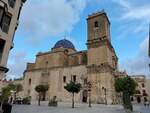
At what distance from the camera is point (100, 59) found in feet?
150

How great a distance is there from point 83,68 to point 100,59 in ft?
16.9

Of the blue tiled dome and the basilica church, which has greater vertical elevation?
the blue tiled dome

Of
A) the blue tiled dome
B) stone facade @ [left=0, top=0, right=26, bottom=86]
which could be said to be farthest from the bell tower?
stone facade @ [left=0, top=0, right=26, bottom=86]

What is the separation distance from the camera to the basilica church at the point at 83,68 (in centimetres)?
4347

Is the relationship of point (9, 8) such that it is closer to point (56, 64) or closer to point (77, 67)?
point (77, 67)

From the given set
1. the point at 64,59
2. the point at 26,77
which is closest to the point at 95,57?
the point at 64,59

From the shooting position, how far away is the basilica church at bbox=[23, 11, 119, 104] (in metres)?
43.5

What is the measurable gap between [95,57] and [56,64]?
39.5 feet

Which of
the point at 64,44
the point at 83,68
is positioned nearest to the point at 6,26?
the point at 83,68

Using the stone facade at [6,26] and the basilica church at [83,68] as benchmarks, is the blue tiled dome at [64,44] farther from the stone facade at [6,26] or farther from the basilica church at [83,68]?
the stone facade at [6,26]

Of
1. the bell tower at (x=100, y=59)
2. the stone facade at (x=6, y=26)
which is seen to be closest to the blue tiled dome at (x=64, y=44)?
the bell tower at (x=100, y=59)

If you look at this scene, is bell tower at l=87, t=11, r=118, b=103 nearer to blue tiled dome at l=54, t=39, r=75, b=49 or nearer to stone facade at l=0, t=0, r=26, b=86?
blue tiled dome at l=54, t=39, r=75, b=49

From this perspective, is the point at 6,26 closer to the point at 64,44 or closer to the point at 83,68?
the point at 83,68

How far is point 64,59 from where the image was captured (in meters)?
54.6
